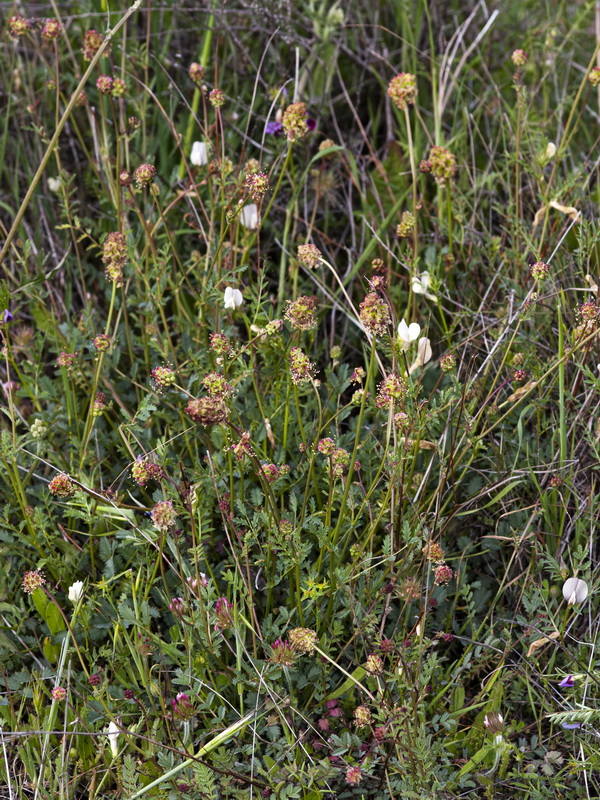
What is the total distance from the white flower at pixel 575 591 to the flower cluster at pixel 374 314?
0.68 metres

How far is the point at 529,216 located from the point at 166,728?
1799mm

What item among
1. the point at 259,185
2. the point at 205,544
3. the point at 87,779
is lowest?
the point at 87,779

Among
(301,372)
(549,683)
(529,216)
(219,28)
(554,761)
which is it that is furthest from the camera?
(219,28)

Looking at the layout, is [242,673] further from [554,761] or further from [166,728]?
[554,761]

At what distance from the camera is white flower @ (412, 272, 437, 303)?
1.92 metres

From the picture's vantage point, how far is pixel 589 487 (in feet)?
6.30

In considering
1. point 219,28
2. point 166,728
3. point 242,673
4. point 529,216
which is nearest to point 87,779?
point 166,728

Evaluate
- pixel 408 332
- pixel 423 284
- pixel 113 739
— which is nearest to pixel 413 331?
pixel 408 332

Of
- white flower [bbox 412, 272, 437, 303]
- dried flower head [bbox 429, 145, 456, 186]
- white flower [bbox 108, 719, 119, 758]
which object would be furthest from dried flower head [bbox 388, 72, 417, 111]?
white flower [bbox 108, 719, 119, 758]

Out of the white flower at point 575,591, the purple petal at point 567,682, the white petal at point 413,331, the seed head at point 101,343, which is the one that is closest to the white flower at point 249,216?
the seed head at point 101,343

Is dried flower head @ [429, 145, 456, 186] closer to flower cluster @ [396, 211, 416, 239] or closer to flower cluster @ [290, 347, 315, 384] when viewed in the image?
flower cluster @ [396, 211, 416, 239]

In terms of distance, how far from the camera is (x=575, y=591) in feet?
5.36

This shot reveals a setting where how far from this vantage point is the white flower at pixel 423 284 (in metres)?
1.92

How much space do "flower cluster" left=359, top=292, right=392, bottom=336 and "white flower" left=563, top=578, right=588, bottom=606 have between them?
0.68 meters
